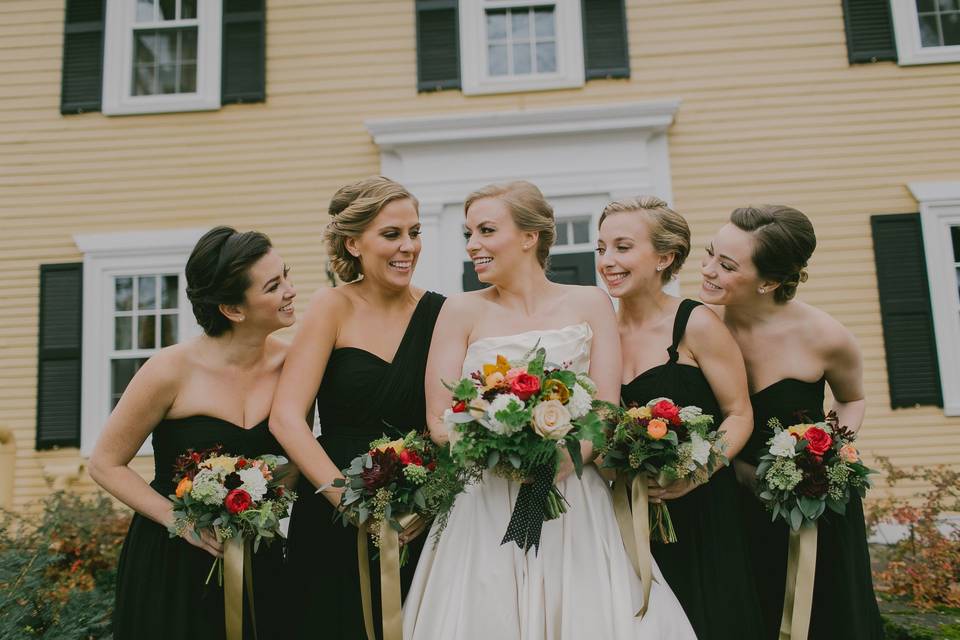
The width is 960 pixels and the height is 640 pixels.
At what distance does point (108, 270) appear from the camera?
8.98 meters

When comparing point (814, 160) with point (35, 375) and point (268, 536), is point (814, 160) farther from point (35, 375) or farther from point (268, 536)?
point (35, 375)

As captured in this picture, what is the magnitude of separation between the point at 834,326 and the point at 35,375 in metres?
9.12

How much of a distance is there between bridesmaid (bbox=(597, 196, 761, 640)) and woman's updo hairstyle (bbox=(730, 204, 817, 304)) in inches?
13.7

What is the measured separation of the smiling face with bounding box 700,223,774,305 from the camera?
344 centimetres

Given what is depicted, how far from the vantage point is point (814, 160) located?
28.1 ft

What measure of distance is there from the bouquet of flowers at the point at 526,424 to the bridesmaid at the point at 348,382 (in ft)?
2.28

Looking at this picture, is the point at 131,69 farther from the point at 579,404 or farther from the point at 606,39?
the point at 579,404

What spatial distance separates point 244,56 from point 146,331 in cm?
371

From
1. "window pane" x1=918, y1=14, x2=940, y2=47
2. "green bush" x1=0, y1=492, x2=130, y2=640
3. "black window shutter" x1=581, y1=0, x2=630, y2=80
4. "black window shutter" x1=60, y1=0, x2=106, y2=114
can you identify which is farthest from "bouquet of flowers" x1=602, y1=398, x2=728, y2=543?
"black window shutter" x1=60, y1=0, x2=106, y2=114

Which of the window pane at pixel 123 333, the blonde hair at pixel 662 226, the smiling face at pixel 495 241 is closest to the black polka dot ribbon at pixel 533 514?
the smiling face at pixel 495 241

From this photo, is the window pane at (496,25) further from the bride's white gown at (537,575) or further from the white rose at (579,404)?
the white rose at (579,404)

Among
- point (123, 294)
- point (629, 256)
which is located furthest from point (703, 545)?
point (123, 294)

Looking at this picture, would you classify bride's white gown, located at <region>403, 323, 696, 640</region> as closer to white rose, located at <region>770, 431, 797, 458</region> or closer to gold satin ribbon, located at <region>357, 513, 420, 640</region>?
gold satin ribbon, located at <region>357, 513, 420, 640</region>

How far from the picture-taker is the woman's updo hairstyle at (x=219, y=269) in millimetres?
3197
